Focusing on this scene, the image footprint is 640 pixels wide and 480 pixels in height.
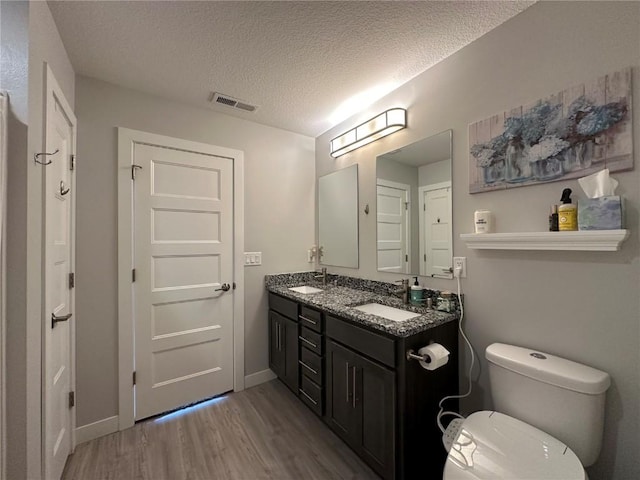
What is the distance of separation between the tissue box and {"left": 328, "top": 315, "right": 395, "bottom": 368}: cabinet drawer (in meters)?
0.94

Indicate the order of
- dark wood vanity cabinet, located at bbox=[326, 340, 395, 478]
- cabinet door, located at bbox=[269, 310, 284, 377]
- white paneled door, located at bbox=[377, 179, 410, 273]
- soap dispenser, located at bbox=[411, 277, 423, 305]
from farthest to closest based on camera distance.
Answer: cabinet door, located at bbox=[269, 310, 284, 377]
white paneled door, located at bbox=[377, 179, 410, 273]
soap dispenser, located at bbox=[411, 277, 423, 305]
dark wood vanity cabinet, located at bbox=[326, 340, 395, 478]

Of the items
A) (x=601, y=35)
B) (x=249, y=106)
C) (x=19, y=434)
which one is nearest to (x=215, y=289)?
(x=19, y=434)

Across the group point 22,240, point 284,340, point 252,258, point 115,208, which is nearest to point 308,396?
point 284,340

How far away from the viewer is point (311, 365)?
1871 millimetres

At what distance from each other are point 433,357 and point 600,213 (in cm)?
89

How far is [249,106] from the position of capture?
2197 millimetres

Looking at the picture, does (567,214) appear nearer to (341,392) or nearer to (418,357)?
(418,357)

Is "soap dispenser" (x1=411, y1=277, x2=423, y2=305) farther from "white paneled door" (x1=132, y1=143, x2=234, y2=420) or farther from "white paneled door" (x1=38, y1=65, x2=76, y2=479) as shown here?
"white paneled door" (x1=38, y1=65, x2=76, y2=479)

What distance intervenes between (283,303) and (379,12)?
6.50ft

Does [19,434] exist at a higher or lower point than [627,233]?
lower

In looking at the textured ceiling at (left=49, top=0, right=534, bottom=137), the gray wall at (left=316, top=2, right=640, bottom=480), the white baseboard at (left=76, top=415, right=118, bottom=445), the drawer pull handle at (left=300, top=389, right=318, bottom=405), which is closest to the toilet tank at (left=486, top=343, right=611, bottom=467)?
the gray wall at (left=316, top=2, right=640, bottom=480)

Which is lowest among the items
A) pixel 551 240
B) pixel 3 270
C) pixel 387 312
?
pixel 387 312

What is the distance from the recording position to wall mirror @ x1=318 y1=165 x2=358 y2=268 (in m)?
2.38

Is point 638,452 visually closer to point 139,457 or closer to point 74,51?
point 139,457
